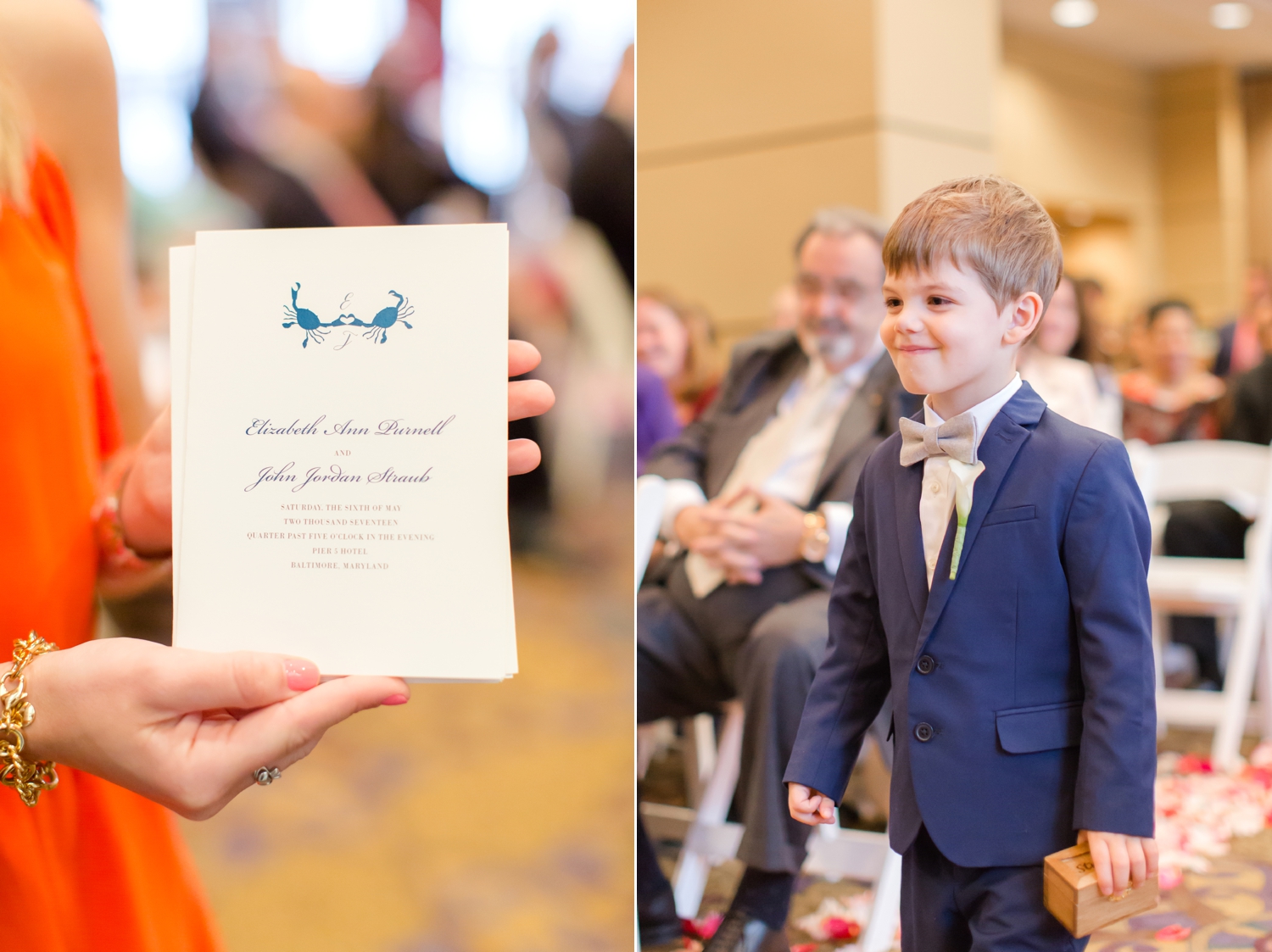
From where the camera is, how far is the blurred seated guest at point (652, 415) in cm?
261

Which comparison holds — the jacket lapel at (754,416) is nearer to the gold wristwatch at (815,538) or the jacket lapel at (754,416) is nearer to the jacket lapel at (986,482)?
the gold wristwatch at (815,538)

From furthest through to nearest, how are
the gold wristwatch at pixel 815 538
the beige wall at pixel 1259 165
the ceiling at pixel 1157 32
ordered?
the beige wall at pixel 1259 165 → the ceiling at pixel 1157 32 → the gold wristwatch at pixel 815 538

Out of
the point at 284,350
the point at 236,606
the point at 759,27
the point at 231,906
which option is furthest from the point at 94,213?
the point at 759,27

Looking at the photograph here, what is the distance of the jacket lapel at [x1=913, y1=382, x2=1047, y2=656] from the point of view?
0.88m

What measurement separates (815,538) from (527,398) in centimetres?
110

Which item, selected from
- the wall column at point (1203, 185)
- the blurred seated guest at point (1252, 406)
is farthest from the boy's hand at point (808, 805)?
the wall column at point (1203, 185)

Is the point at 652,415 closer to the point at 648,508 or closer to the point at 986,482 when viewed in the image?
the point at 648,508

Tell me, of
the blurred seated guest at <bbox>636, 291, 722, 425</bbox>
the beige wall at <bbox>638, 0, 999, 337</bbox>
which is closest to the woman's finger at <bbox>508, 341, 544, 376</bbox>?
the blurred seated guest at <bbox>636, 291, 722, 425</bbox>

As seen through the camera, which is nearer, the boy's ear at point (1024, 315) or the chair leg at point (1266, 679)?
the boy's ear at point (1024, 315)

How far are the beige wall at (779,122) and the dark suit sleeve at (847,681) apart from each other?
7.63 feet

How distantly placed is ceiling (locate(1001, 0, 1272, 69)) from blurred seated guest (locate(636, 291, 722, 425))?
5.17 metres

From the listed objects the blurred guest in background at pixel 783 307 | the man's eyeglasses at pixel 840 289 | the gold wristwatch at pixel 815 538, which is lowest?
the gold wristwatch at pixel 815 538

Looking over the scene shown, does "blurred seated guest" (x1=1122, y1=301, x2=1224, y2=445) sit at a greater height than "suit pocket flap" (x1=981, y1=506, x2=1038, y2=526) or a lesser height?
greater

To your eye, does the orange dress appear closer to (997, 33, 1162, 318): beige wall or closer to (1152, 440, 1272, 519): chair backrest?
(1152, 440, 1272, 519): chair backrest
